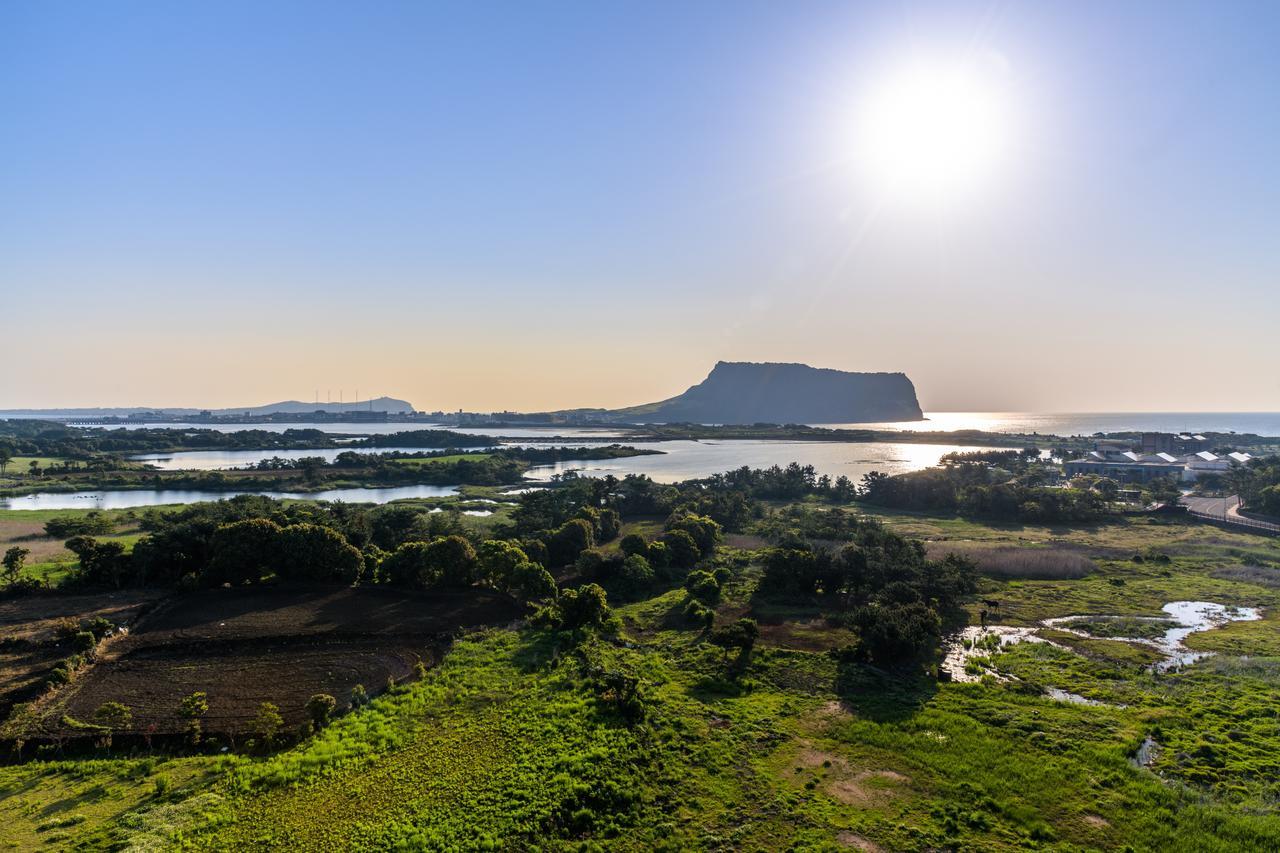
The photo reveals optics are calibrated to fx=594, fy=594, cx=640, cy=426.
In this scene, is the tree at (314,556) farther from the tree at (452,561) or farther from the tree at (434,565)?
the tree at (452,561)

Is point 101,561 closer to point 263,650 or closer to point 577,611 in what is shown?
point 263,650

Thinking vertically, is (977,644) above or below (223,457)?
below

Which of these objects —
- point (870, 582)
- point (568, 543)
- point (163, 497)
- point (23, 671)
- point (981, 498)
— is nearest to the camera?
point (23, 671)

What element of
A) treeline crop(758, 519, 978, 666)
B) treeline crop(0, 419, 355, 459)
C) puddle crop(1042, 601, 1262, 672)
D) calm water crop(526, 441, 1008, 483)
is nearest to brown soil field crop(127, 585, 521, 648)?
treeline crop(758, 519, 978, 666)

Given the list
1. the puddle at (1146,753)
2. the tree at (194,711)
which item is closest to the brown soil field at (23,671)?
the tree at (194,711)

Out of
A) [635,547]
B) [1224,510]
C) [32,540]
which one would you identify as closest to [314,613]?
[635,547]

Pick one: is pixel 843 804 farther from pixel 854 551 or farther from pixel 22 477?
pixel 22 477

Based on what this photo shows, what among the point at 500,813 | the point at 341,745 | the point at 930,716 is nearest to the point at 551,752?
the point at 500,813
